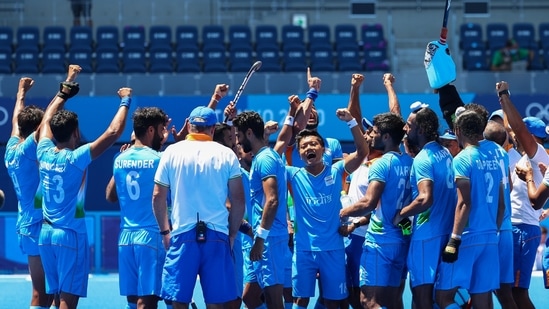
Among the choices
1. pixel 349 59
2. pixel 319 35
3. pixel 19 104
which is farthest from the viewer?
pixel 319 35

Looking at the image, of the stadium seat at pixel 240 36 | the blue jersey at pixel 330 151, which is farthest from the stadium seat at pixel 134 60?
the blue jersey at pixel 330 151

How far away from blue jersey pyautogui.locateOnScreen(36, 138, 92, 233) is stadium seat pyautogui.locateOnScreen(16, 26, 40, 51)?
1287cm

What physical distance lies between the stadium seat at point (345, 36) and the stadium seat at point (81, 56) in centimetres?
521

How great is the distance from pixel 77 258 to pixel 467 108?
11.9 ft

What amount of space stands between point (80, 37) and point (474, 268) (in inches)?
584

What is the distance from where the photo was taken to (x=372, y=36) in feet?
72.5

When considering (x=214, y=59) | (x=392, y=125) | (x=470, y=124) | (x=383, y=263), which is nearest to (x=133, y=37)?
(x=214, y=59)

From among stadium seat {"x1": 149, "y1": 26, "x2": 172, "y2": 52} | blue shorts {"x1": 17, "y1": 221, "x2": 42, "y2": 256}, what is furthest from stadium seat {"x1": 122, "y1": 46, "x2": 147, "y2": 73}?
blue shorts {"x1": 17, "y1": 221, "x2": 42, "y2": 256}

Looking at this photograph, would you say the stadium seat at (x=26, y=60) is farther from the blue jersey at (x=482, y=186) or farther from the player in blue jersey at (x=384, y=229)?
the blue jersey at (x=482, y=186)

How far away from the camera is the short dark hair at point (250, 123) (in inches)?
348

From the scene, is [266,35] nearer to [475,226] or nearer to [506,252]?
[506,252]

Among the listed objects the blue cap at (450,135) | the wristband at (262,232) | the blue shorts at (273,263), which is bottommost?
the blue shorts at (273,263)

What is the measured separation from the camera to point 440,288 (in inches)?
322

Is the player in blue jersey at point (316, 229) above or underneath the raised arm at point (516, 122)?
underneath
